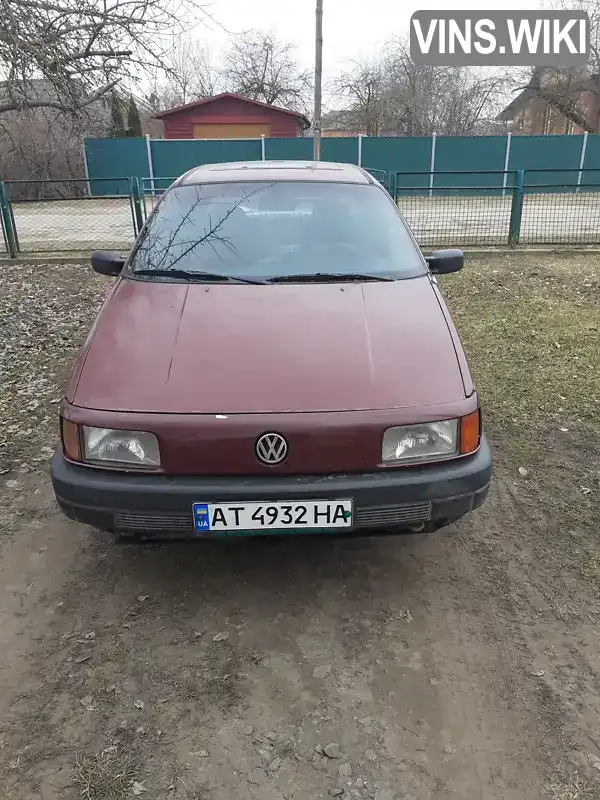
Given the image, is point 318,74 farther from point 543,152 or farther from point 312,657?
point 312,657

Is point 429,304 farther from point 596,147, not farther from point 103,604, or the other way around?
point 596,147

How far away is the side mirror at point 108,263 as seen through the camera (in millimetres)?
3574

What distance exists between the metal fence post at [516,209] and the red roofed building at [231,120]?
768 inches

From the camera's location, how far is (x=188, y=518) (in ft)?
7.42

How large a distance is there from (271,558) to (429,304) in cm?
141

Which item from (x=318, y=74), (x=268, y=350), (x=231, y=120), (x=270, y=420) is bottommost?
(x=270, y=420)

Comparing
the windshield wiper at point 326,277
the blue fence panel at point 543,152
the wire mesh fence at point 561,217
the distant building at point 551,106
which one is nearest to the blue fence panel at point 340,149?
the blue fence panel at point 543,152

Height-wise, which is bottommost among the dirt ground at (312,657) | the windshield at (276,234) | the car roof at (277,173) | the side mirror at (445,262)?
the dirt ground at (312,657)

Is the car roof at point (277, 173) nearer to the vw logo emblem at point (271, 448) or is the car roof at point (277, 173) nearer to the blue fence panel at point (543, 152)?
the vw logo emblem at point (271, 448)

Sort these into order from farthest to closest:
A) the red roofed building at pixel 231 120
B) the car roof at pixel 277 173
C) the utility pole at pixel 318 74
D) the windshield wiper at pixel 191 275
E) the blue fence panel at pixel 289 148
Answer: the red roofed building at pixel 231 120
the blue fence panel at pixel 289 148
the utility pole at pixel 318 74
the car roof at pixel 277 173
the windshield wiper at pixel 191 275

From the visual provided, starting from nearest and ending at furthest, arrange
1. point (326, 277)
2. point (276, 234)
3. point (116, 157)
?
point (326, 277), point (276, 234), point (116, 157)

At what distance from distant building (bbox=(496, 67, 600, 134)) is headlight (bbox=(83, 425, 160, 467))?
3687 centimetres

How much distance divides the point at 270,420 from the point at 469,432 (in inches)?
30.7

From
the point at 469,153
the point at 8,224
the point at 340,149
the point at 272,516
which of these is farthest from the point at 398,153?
the point at 272,516
